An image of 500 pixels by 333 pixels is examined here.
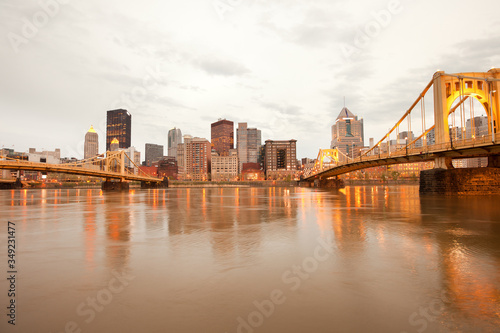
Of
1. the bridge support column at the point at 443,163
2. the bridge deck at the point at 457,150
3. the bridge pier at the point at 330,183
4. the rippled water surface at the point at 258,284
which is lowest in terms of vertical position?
the rippled water surface at the point at 258,284

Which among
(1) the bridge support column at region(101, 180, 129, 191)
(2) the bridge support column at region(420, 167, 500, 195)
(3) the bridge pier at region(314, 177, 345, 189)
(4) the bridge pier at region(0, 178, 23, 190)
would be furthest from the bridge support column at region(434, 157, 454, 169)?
(4) the bridge pier at region(0, 178, 23, 190)

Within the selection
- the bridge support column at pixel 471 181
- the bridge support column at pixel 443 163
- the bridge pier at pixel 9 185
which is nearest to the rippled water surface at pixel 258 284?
the bridge support column at pixel 471 181

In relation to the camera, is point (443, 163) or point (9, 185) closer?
point (443, 163)

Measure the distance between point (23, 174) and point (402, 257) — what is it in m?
234

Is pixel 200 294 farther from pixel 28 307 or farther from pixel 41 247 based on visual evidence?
pixel 41 247

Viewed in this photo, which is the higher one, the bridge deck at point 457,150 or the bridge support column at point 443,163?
the bridge deck at point 457,150

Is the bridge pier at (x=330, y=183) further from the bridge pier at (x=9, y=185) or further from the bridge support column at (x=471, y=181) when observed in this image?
the bridge pier at (x=9, y=185)

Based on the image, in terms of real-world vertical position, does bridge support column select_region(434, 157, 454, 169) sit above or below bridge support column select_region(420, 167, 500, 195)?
above

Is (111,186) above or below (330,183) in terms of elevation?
above

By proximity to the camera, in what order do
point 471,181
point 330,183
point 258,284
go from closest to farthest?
point 258,284
point 471,181
point 330,183

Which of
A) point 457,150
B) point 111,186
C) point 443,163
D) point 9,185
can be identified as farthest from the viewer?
point 9,185

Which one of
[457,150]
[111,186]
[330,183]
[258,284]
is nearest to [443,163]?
[457,150]

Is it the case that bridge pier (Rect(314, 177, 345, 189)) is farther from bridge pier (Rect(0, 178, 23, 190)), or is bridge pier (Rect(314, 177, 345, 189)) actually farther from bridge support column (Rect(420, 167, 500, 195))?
bridge pier (Rect(0, 178, 23, 190))

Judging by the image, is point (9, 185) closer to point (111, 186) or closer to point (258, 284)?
point (111, 186)
